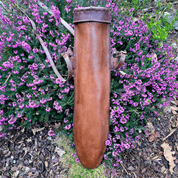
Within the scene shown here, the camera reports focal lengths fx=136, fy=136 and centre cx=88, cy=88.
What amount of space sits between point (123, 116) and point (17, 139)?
1864 millimetres

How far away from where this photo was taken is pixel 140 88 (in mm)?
2109

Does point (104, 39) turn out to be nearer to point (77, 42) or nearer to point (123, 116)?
point (77, 42)

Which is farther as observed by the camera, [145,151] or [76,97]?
[145,151]

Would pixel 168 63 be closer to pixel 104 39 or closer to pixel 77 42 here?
pixel 104 39

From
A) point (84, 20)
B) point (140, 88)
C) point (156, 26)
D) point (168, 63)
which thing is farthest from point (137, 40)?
point (84, 20)

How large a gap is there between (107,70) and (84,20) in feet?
2.27

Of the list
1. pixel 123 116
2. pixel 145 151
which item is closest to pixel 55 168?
pixel 123 116

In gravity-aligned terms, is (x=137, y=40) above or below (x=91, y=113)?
above

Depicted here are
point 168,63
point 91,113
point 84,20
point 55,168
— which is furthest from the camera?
point 168,63

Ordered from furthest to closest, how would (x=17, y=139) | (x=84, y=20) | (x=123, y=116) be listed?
1. (x=17, y=139)
2. (x=123, y=116)
3. (x=84, y=20)

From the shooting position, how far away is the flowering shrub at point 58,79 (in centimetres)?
198

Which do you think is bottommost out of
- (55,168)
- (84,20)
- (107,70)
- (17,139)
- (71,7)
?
(55,168)

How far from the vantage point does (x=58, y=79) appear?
188cm

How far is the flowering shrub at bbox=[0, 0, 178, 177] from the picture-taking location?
6.48 ft
